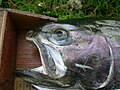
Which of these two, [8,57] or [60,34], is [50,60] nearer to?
[60,34]

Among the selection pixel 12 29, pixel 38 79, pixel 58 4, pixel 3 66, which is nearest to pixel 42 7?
pixel 58 4

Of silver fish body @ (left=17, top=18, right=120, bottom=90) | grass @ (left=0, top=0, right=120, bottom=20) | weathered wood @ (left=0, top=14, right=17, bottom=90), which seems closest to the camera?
silver fish body @ (left=17, top=18, right=120, bottom=90)

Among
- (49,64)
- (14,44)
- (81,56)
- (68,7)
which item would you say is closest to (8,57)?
(14,44)

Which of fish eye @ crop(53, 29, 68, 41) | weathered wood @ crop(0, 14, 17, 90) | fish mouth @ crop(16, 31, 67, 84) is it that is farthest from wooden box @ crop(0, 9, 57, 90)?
fish eye @ crop(53, 29, 68, 41)

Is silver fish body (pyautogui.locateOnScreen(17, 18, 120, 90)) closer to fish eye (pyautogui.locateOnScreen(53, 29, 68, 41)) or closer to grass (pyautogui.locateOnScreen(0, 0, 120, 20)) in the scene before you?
fish eye (pyautogui.locateOnScreen(53, 29, 68, 41))

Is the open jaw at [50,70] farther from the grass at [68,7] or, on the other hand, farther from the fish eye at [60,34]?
the grass at [68,7]

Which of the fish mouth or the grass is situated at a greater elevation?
the grass

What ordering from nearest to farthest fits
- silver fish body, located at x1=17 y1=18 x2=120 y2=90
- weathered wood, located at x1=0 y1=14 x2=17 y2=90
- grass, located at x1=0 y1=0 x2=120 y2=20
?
silver fish body, located at x1=17 y1=18 x2=120 y2=90, weathered wood, located at x1=0 y1=14 x2=17 y2=90, grass, located at x1=0 y1=0 x2=120 y2=20
